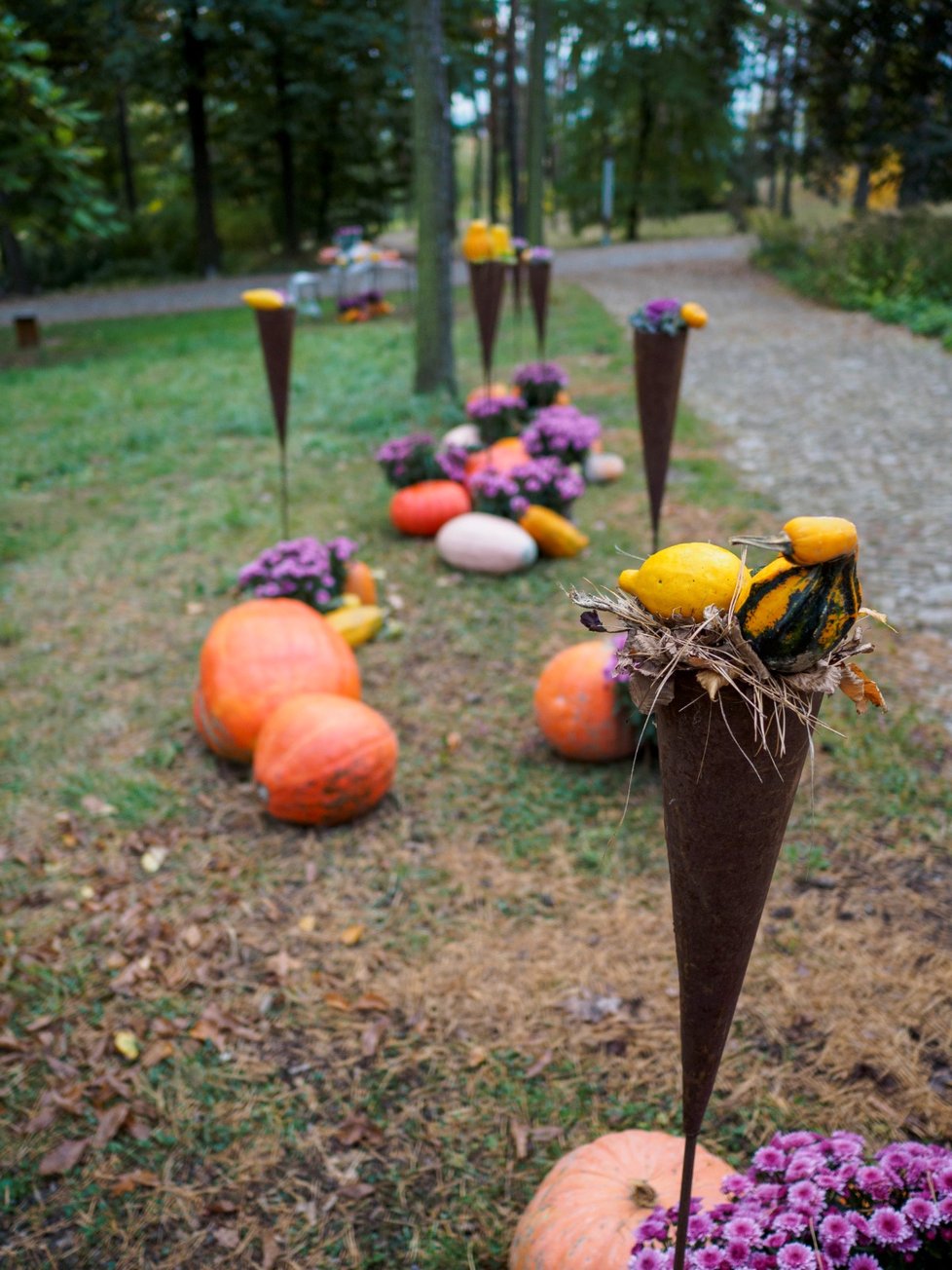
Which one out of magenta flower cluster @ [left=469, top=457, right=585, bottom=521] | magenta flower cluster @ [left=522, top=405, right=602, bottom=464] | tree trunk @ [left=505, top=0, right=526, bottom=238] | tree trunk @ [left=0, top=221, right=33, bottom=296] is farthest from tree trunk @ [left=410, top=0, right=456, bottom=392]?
tree trunk @ [left=0, top=221, right=33, bottom=296]

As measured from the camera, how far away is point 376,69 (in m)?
20.2

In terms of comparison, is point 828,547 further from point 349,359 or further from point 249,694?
point 349,359

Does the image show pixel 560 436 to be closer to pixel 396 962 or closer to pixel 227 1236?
pixel 396 962

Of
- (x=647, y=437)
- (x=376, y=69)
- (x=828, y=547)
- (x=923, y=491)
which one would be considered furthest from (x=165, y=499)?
(x=376, y=69)

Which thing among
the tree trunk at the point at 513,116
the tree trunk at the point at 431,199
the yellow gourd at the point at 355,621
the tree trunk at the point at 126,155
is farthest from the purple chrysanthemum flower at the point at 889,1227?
the tree trunk at the point at 126,155

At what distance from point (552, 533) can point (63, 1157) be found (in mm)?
3656

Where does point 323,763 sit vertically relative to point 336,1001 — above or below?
above

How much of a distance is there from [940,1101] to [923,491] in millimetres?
4581

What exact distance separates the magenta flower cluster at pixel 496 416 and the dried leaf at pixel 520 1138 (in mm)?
4623

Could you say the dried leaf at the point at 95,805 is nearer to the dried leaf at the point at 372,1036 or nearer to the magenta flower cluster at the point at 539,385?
the dried leaf at the point at 372,1036

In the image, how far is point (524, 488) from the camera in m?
5.26

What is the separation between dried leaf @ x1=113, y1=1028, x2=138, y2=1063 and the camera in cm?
234

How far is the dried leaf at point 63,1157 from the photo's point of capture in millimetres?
2064

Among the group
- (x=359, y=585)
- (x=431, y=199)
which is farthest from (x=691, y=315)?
(x=431, y=199)
